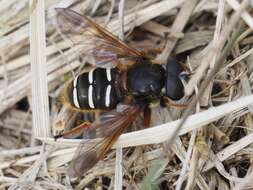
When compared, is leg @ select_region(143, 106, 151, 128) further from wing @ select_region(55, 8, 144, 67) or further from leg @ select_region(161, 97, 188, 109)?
wing @ select_region(55, 8, 144, 67)

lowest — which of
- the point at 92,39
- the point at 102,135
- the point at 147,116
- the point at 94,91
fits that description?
the point at 102,135

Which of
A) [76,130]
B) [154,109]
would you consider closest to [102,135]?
[76,130]

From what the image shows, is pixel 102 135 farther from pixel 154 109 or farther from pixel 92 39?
pixel 92 39

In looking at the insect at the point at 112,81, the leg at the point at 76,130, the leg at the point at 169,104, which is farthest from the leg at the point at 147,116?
the leg at the point at 76,130

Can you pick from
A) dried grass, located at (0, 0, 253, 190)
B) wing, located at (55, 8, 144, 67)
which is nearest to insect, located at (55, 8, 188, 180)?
wing, located at (55, 8, 144, 67)

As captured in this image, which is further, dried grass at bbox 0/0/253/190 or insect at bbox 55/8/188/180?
insect at bbox 55/8/188/180

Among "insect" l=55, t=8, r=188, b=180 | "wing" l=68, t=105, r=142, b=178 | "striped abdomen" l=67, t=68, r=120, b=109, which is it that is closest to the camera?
"wing" l=68, t=105, r=142, b=178
